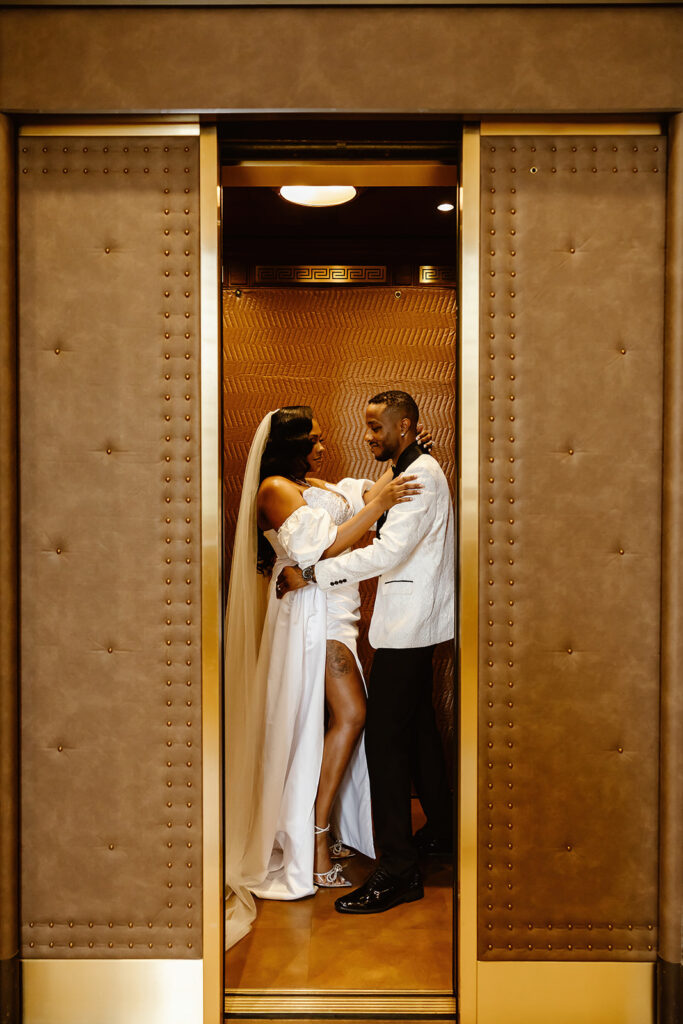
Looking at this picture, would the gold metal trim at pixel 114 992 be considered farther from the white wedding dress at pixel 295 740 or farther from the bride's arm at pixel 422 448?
the bride's arm at pixel 422 448

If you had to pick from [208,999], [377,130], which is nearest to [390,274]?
[377,130]

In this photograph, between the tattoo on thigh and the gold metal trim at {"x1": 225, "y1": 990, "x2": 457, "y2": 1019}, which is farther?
Answer: the tattoo on thigh

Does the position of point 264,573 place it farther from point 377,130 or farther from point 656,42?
point 656,42

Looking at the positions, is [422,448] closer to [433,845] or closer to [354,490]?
[354,490]

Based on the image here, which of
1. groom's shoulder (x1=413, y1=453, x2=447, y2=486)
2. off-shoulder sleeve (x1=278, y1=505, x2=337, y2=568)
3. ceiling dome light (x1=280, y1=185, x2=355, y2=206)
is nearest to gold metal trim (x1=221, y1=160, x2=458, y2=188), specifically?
ceiling dome light (x1=280, y1=185, x2=355, y2=206)

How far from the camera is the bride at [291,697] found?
2.49 m

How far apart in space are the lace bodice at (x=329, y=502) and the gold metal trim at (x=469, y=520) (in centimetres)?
94

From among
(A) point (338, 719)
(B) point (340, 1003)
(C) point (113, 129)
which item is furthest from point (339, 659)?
(C) point (113, 129)

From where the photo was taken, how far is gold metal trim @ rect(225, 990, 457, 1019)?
192 cm

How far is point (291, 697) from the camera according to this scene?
101 inches

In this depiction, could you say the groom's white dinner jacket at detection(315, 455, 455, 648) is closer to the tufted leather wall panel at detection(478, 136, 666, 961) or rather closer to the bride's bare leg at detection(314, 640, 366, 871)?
the bride's bare leg at detection(314, 640, 366, 871)

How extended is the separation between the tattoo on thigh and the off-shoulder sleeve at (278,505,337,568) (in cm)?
36

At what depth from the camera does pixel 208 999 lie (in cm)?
187

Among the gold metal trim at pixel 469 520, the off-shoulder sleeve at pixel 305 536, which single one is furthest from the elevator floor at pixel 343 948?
the off-shoulder sleeve at pixel 305 536
